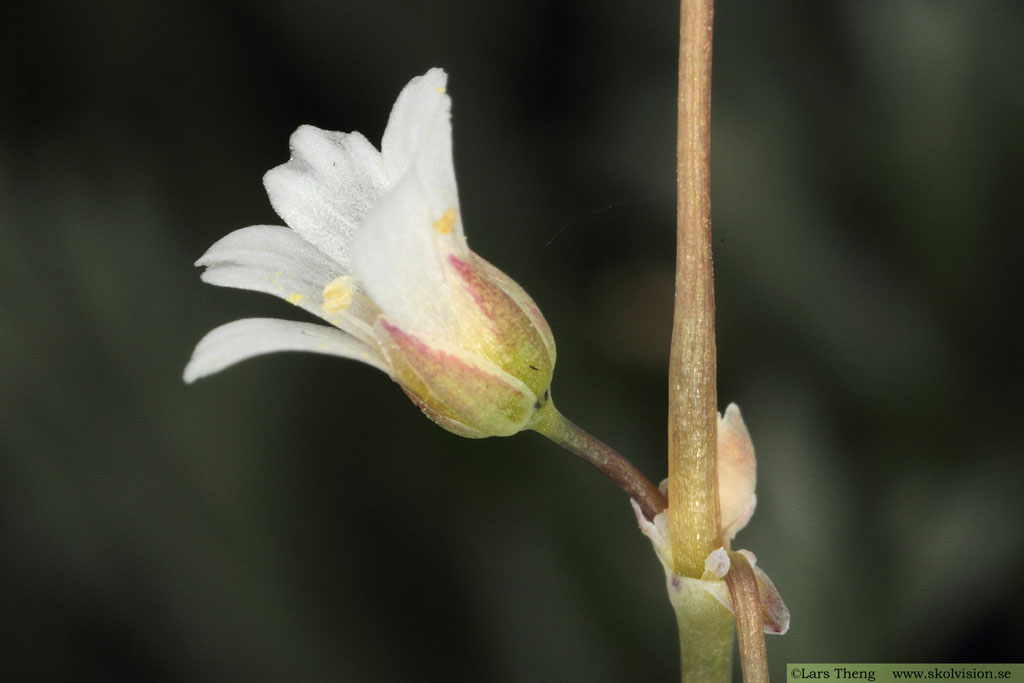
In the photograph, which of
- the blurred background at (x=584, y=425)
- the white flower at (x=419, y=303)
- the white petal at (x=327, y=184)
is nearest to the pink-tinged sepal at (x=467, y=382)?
the white flower at (x=419, y=303)

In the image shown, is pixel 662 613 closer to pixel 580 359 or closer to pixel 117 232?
pixel 580 359

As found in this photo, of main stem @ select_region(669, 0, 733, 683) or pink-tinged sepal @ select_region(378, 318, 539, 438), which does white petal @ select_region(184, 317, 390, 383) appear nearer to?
pink-tinged sepal @ select_region(378, 318, 539, 438)

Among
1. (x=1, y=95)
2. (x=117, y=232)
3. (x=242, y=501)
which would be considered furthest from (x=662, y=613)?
(x=1, y=95)

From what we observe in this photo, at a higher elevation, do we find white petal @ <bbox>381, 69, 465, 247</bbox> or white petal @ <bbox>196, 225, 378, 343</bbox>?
white petal @ <bbox>381, 69, 465, 247</bbox>

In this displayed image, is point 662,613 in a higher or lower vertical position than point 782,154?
lower

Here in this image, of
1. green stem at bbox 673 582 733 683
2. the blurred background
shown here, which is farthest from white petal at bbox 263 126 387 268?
the blurred background

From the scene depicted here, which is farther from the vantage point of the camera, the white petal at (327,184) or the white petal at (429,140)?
the white petal at (327,184)

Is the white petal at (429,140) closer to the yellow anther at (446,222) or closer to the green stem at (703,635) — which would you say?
the yellow anther at (446,222)
